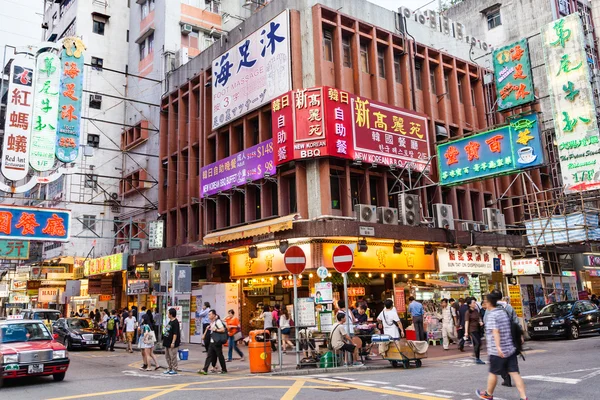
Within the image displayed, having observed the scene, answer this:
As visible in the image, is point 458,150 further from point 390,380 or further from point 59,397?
point 59,397

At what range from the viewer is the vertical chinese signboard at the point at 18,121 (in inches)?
897

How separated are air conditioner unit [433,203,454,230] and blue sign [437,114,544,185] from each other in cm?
252

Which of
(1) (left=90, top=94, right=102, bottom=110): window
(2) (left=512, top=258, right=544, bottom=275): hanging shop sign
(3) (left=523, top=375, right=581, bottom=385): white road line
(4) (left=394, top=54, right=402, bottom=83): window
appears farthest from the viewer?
(1) (left=90, top=94, right=102, bottom=110): window

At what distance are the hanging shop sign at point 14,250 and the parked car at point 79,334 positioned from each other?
3504 millimetres

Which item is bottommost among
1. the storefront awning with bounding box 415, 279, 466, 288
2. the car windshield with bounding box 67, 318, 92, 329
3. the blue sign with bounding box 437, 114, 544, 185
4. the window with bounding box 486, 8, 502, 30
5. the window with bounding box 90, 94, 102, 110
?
the car windshield with bounding box 67, 318, 92, 329

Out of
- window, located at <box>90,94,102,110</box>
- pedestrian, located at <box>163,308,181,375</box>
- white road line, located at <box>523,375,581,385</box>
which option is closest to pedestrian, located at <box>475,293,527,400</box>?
white road line, located at <box>523,375,581,385</box>

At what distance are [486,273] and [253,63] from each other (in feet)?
49.0

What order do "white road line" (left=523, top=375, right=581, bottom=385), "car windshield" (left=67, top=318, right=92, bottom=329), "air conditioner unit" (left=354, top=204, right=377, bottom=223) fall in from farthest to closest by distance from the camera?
"car windshield" (left=67, top=318, right=92, bottom=329)
"air conditioner unit" (left=354, top=204, right=377, bottom=223)
"white road line" (left=523, top=375, right=581, bottom=385)

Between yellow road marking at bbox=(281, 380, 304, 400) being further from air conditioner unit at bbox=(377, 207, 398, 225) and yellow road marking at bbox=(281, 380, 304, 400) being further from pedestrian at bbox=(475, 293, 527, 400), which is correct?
air conditioner unit at bbox=(377, 207, 398, 225)

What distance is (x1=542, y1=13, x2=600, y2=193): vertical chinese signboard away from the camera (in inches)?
766

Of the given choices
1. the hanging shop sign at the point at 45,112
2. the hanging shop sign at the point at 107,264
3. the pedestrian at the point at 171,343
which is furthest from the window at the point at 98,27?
the pedestrian at the point at 171,343

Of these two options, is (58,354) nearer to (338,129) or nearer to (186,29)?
(338,129)

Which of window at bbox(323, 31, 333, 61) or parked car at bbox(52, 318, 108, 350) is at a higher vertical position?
window at bbox(323, 31, 333, 61)

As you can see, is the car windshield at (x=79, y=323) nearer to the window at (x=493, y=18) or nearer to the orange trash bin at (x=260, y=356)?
the orange trash bin at (x=260, y=356)
